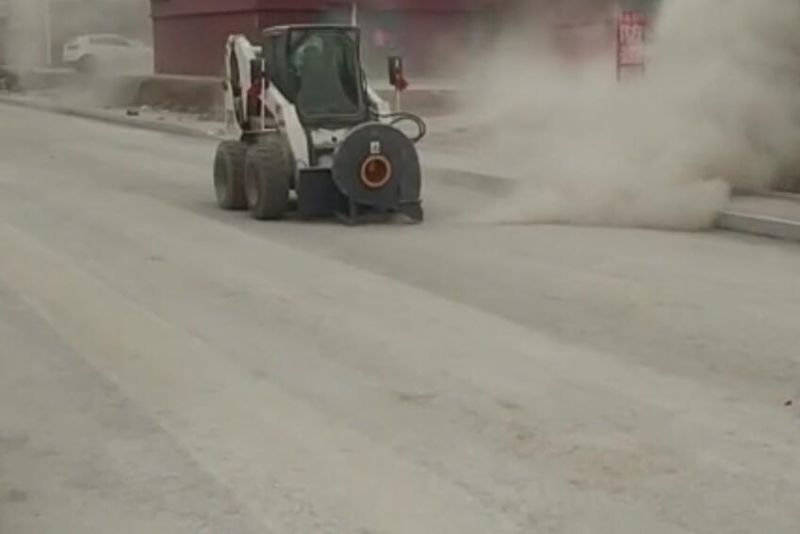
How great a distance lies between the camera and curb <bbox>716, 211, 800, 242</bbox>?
49.9 ft

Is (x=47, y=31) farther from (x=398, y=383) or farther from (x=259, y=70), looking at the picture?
(x=398, y=383)

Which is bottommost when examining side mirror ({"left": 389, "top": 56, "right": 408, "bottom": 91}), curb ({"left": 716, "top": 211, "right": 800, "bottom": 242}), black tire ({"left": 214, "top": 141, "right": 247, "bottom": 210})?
curb ({"left": 716, "top": 211, "right": 800, "bottom": 242})

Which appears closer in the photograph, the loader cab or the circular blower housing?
the circular blower housing

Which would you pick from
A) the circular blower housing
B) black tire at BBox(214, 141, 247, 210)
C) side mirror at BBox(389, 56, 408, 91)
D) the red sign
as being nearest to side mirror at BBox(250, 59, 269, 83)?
black tire at BBox(214, 141, 247, 210)

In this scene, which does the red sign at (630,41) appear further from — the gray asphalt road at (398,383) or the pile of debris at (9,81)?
the pile of debris at (9,81)

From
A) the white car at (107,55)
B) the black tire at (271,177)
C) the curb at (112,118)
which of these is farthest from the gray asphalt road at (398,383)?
the white car at (107,55)

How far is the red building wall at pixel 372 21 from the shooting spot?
3644cm

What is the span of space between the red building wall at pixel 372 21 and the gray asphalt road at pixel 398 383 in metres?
21.4

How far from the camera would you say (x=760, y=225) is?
51.1 ft

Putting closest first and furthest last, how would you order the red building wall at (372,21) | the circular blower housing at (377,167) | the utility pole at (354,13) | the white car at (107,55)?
the circular blower housing at (377,167) → the utility pole at (354,13) → the red building wall at (372,21) → the white car at (107,55)

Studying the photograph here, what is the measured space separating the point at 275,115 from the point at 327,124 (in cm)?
57

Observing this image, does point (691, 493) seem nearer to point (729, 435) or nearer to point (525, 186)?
point (729, 435)

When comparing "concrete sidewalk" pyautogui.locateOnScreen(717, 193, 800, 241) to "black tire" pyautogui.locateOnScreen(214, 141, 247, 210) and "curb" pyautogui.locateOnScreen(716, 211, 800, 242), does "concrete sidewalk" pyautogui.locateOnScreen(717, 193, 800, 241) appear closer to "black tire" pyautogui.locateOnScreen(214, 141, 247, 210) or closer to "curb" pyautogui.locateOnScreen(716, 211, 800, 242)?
"curb" pyautogui.locateOnScreen(716, 211, 800, 242)

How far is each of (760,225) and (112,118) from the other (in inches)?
968
